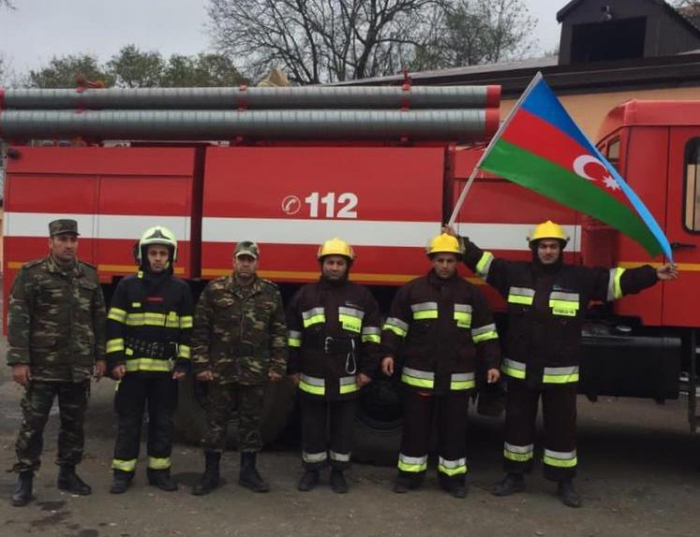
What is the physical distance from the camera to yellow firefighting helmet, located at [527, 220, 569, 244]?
187 inches

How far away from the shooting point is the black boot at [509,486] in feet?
16.3

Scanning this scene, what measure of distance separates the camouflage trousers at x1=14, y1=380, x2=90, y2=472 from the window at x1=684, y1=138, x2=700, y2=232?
14.0ft

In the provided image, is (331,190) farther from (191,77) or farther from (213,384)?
(191,77)

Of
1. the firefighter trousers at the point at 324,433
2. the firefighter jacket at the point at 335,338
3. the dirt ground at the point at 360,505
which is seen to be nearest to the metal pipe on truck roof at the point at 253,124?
the firefighter jacket at the point at 335,338

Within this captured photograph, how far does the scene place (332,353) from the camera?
4918 mm

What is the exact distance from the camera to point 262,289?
16.0ft

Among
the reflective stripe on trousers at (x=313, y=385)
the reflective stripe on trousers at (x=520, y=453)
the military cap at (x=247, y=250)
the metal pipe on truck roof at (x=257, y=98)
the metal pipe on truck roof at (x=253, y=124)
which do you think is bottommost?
the reflective stripe on trousers at (x=520, y=453)

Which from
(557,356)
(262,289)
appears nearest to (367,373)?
(262,289)

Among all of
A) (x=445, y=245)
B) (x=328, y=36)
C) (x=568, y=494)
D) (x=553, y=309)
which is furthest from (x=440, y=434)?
(x=328, y=36)

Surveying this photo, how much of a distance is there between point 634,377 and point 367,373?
190cm

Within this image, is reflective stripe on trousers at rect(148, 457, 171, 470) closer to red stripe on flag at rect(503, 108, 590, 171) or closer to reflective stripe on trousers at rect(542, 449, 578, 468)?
reflective stripe on trousers at rect(542, 449, 578, 468)

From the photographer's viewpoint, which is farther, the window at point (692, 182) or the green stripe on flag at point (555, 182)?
the window at point (692, 182)

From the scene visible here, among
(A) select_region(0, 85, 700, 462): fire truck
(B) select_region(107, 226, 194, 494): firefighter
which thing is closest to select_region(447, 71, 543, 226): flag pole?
(A) select_region(0, 85, 700, 462): fire truck

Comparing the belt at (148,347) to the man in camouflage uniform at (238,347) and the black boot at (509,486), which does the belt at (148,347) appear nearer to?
the man in camouflage uniform at (238,347)
